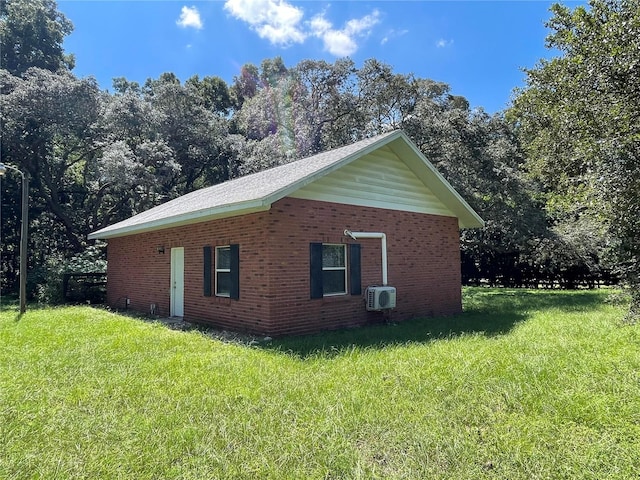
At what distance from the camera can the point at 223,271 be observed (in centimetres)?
913

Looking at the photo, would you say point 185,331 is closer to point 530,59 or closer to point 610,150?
point 610,150

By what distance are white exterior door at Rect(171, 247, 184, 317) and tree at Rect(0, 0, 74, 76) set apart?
17602mm

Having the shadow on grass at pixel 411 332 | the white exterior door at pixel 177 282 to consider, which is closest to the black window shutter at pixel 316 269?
the shadow on grass at pixel 411 332

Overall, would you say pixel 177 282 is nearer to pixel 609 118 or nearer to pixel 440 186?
pixel 440 186

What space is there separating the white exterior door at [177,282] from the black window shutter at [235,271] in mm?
2904

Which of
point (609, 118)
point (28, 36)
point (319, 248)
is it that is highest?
point (28, 36)

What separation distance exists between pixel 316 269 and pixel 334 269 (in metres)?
0.66

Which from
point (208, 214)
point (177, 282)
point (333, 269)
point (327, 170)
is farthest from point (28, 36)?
point (333, 269)

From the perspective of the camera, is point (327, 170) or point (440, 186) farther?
point (440, 186)

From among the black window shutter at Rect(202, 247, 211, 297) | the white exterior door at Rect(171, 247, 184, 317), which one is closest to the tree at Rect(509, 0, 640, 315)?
the black window shutter at Rect(202, 247, 211, 297)

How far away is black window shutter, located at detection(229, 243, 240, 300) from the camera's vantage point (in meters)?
8.40

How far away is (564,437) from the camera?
131 inches

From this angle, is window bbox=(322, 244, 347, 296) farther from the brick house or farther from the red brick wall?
the red brick wall

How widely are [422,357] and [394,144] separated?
5.51 metres
